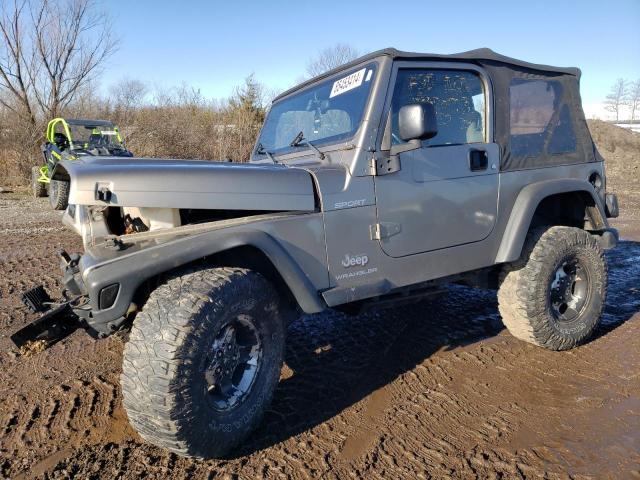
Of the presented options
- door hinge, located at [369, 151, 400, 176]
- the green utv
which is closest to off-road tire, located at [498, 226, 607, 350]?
door hinge, located at [369, 151, 400, 176]

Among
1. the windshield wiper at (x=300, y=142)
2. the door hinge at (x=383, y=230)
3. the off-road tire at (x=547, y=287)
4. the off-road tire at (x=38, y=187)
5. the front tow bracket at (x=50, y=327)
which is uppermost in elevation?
the windshield wiper at (x=300, y=142)

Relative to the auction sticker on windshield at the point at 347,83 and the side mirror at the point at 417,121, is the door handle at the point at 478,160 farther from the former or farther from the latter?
the auction sticker on windshield at the point at 347,83

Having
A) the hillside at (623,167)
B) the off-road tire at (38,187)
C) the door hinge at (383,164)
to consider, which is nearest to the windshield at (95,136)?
the off-road tire at (38,187)

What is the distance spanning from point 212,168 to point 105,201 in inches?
21.2

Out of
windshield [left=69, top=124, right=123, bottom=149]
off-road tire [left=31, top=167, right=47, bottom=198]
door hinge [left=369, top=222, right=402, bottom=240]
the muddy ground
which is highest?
windshield [left=69, top=124, right=123, bottom=149]

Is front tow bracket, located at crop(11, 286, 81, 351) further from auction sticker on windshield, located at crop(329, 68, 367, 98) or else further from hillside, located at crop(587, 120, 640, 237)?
hillside, located at crop(587, 120, 640, 237)

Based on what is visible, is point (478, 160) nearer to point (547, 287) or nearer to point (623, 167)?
point (547, 287)

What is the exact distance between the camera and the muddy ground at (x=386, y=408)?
218 cm

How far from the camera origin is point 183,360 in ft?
6.46

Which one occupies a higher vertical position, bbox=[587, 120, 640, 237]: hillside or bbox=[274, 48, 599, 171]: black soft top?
bbox=[274, 48, 599, 171]: black soft top

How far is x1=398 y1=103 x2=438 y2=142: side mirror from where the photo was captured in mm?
2480

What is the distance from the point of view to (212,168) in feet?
7.43

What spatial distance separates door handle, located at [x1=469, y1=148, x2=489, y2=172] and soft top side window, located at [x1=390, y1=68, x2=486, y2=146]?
11 centimetres

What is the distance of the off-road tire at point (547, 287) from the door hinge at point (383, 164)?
4.76 ft
